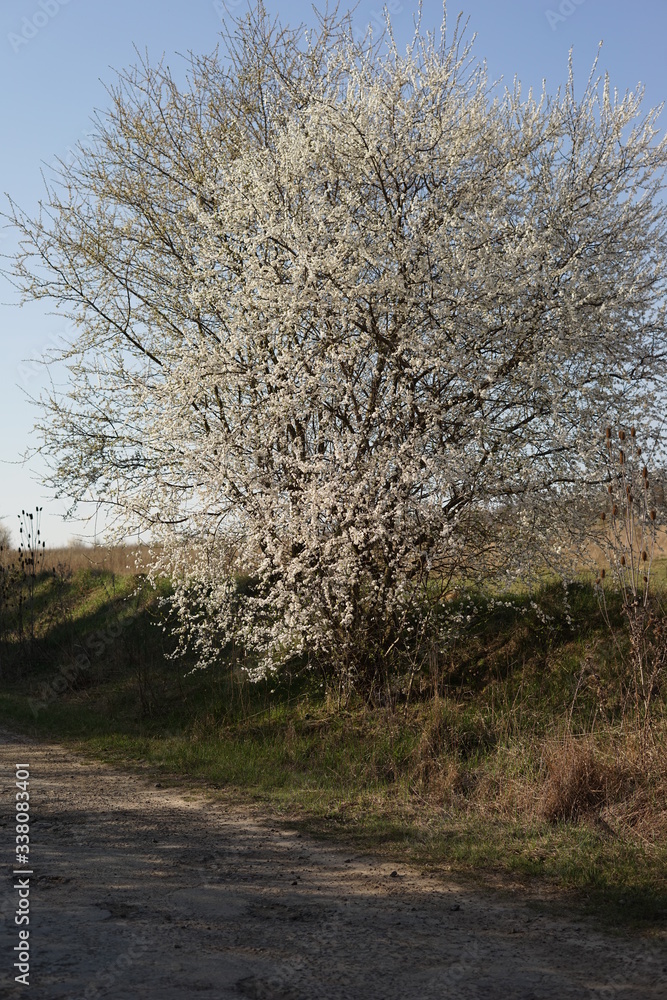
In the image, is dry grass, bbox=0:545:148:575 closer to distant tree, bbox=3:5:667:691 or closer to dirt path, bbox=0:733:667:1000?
distant tree, bbox=3:5:667:691

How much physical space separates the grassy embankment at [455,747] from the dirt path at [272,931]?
1.94 ft

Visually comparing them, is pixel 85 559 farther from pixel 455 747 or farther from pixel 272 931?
pixel 272 931

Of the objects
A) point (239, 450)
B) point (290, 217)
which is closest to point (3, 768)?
point (239, 450)

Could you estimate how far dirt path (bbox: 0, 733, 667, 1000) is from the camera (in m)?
4.20

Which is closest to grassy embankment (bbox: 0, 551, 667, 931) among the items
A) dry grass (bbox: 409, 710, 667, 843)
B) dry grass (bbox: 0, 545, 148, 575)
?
dry grass (bbox: 409, 710, 667, 843)

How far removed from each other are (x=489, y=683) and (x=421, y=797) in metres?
3.77

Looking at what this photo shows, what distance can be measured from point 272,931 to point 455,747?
426cm

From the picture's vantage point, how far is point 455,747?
891 cm

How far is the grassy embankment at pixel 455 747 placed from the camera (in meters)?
6.27

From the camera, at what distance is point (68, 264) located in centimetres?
1406

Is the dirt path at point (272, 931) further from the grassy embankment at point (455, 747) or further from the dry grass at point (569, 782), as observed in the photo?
the dry grass at point (569, 782)

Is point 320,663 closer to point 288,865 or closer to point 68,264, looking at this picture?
point 288,865

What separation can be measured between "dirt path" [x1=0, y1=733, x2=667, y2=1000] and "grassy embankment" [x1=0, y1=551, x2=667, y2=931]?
59cm

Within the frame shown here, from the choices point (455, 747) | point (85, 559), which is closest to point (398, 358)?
point (455, 747)
